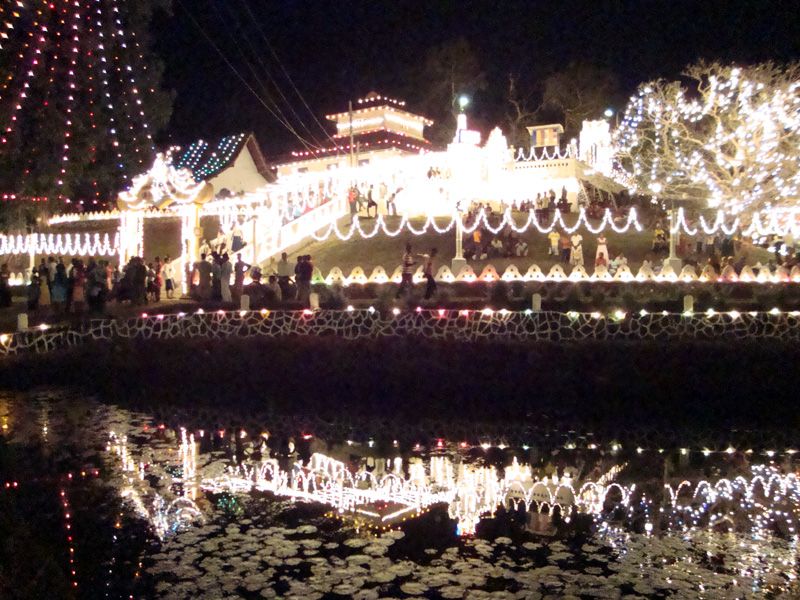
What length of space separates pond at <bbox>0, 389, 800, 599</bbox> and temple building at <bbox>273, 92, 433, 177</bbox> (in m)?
28.7

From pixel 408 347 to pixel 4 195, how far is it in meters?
10.5

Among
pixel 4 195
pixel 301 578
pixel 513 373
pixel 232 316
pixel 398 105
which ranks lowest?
pixel 301 578

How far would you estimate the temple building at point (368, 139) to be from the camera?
38688 mm

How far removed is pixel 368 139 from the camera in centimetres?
3947

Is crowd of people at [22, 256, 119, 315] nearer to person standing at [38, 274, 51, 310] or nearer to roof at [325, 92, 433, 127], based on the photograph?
person standing at [38, 274, 51, 310]

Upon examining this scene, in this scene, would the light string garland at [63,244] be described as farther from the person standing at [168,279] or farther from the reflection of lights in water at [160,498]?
the reflection of lights in water at [160,498]

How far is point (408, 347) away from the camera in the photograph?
14289 millimetres

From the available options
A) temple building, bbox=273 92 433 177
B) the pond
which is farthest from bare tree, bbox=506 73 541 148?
the pond

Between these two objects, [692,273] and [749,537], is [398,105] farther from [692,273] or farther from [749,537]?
[749,537]

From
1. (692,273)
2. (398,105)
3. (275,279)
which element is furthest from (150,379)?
(398,105)

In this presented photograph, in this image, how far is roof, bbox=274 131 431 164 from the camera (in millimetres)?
38594

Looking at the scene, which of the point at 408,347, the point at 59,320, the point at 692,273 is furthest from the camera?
the point at 692,273

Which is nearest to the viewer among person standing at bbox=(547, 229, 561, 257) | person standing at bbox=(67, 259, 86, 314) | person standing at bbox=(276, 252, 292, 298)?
person standing at bbox=(67, 259, 86, 314)

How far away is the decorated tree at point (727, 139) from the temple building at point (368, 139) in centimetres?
1185
